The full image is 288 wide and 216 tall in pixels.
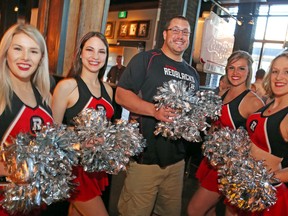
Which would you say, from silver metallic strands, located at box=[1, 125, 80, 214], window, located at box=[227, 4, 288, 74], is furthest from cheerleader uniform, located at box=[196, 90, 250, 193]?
window, located at box=[227, 4, 288, 74]

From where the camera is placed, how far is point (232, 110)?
2.28m

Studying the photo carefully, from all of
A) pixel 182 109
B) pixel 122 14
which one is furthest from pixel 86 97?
pixel 122 14

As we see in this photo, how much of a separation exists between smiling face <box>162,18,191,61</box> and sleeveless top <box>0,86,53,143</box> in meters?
1.05

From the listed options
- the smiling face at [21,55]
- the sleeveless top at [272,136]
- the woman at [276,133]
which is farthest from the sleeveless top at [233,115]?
the smiling face at [21,55]

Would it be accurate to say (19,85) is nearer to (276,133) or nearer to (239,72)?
(276,133)

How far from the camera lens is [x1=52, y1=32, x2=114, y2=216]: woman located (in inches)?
70.7

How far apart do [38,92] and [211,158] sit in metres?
1.24

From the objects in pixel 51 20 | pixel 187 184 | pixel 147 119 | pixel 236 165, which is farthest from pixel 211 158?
pixel 51 20

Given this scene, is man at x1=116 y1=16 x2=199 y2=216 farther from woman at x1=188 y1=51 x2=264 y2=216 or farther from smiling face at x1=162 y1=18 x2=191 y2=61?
woman at x1=188 y1=51 x2=264 y2=216

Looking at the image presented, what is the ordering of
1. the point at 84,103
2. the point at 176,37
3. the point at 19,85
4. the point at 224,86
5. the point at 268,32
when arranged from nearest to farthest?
the point at 19,85, the point at 84,103, the point at 176,37, the point at 224,86, the point at 268,32

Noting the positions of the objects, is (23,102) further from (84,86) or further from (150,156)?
(150,156)

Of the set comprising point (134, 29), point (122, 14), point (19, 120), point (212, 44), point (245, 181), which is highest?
point (122, 14)

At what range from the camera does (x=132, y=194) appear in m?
2.10

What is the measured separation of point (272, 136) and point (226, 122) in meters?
0.53
